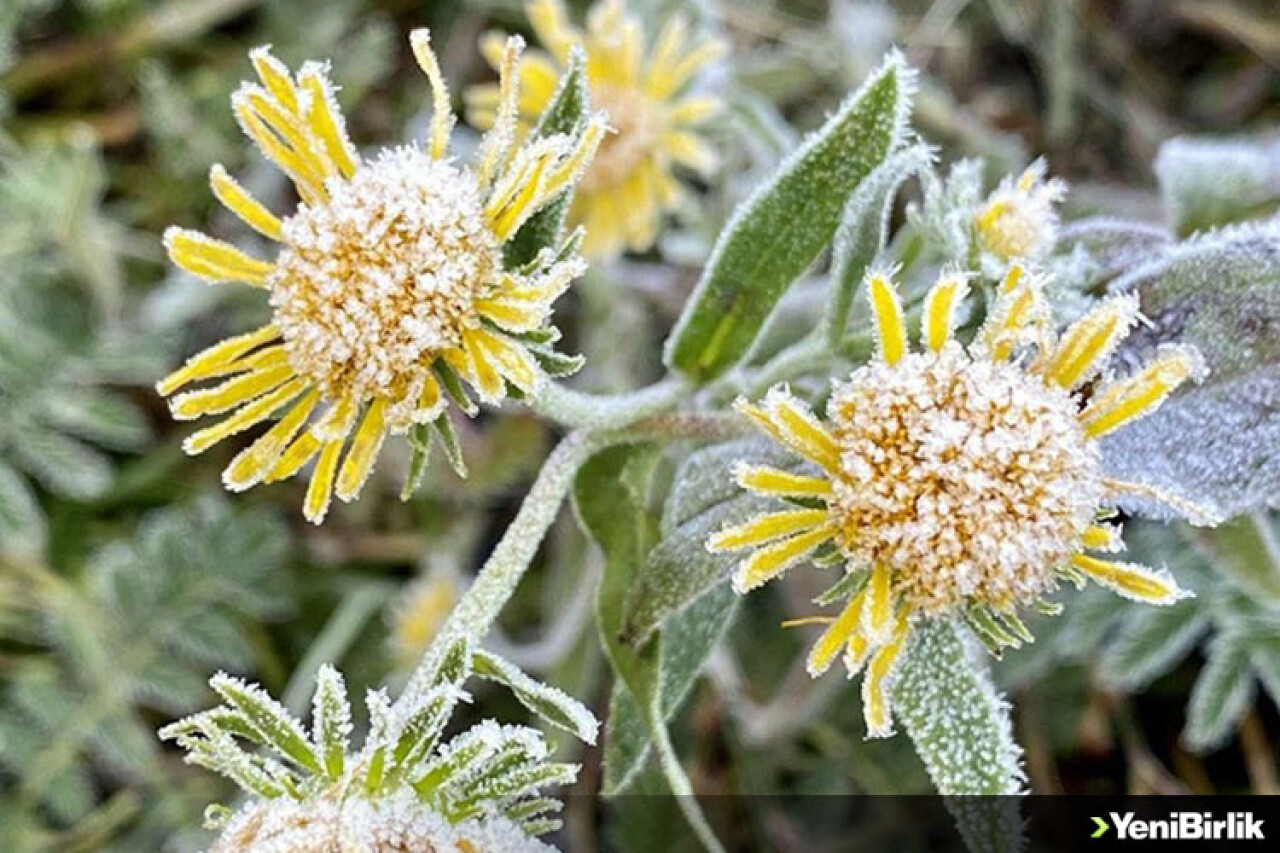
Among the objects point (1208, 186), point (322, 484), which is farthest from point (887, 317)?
point (1208, 186)

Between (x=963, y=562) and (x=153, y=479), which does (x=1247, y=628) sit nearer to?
(x=963, y=562)

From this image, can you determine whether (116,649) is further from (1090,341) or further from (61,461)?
(1090,341)

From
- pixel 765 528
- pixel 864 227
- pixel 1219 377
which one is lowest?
pixel 765 528

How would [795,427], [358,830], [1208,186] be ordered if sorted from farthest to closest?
[1208,186], [795,427], [358,830]

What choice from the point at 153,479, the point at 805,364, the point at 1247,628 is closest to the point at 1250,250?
the point at 805,364

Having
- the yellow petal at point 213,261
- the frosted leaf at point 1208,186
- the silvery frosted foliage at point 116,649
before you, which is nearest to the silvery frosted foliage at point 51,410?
the silvery frosted foliage at point 116,649

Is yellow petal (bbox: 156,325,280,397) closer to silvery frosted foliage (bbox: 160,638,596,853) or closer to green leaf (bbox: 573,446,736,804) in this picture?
silvery frosted foliage (bbox: 160,638,596,853)

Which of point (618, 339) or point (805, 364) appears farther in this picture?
point (618, 339)
